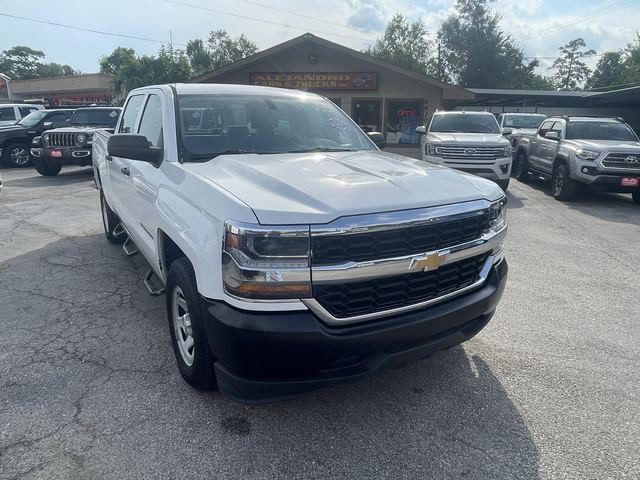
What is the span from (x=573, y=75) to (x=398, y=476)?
95952mm

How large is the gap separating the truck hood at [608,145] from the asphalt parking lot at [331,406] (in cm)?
592

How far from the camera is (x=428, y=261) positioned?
2424 millimetres

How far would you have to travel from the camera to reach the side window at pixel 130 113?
4590 mm

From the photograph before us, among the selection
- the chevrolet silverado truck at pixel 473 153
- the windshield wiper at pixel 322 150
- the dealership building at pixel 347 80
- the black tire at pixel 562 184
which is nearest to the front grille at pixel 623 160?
the black tire at pixel 562 184

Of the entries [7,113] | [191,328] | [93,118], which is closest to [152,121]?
[191,328]

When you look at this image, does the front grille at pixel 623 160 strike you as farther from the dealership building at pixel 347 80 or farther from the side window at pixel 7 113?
the side window at pixel 7 113

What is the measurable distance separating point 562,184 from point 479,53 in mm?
48239

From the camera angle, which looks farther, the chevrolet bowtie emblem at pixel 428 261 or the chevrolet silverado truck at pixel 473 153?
the chevrolet silverado truck at pixel 473 153

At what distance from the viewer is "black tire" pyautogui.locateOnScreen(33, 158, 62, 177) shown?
12928 millimetres

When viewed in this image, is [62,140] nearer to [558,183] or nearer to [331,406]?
[331,406]

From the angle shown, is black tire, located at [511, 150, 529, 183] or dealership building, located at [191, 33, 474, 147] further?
dealership building, located at [191, 33, 474, 147]

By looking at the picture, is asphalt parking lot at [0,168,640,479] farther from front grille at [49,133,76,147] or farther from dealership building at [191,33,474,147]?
dealership building at [191,33,474,147]

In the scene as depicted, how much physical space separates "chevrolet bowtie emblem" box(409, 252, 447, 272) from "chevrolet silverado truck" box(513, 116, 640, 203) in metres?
8.72

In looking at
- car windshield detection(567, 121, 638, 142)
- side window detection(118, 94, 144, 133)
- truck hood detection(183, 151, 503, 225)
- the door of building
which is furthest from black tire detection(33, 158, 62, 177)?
car windshield detection(567, 121, 638, 142)
